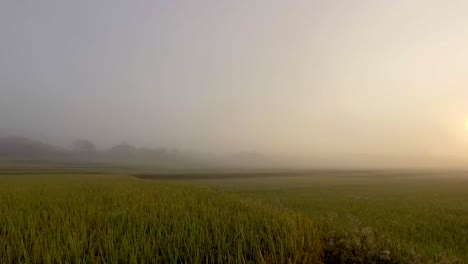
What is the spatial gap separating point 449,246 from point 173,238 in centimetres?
1069

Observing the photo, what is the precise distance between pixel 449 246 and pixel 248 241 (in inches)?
373

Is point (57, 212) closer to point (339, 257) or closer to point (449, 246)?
point (339, 257)

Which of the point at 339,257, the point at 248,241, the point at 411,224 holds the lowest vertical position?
the point at 411,224

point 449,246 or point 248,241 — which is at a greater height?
point 248,241

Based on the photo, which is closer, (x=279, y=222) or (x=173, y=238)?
(x=173, y=238)

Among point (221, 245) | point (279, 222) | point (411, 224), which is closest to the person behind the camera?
point (221, 245)

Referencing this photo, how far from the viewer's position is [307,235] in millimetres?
6035

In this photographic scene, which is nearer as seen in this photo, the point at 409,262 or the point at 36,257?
the point at 36,257

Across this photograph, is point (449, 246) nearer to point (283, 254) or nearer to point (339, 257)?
point (339, 257)

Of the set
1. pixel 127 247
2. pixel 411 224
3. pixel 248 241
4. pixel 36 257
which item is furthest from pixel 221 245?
pixel 411 224

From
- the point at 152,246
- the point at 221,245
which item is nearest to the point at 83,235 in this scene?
the point at 152,246

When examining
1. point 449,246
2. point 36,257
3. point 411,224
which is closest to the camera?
point 36,257

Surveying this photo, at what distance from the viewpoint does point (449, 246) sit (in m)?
10.9

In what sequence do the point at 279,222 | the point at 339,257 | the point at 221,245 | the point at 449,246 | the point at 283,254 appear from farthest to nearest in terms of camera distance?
1. the point at 449,246
2. the point at 279,222
3. the point at 339,257
4. the point at 221,245
5. the point at 283,254
